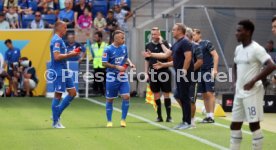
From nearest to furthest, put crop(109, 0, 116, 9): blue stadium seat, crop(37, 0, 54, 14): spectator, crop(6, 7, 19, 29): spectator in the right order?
crop(6, 7, 19, 29): spectator, crop(37, 0, 54, 14): spectator, crop(109, 0, 116, 9): blue stadium seat

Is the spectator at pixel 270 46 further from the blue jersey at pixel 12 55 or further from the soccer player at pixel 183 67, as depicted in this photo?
the soccer player at pixel 183 67

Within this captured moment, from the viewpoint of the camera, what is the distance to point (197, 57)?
1728cm

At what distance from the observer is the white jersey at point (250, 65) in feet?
36.0

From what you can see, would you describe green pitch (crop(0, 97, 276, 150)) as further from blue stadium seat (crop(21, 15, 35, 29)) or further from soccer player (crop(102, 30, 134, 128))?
blue stadium seat (crop(21, 15, 35, 29))

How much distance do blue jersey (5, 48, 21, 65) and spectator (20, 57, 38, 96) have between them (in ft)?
0.72

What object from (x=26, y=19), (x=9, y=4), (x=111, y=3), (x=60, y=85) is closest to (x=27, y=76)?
(x=26, y=19)

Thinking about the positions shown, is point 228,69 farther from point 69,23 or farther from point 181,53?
point 181,53

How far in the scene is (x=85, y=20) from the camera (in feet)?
97.6

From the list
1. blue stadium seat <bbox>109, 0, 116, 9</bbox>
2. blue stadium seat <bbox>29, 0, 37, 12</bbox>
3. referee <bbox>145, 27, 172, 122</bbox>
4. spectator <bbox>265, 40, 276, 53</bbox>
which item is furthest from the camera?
blue stadium seat <bbox>109, 0, 116, 9</bbox>

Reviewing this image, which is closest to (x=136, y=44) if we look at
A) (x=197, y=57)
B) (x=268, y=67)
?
(x=197, y=57)

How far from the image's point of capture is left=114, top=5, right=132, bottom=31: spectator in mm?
29828

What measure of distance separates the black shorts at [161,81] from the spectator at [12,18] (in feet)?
39.6

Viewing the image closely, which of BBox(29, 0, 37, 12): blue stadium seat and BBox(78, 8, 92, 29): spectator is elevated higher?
BBox(29, 0, 37, 12): blue stadium seat

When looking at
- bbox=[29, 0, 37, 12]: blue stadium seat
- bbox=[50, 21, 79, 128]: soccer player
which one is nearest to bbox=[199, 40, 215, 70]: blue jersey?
bbox=[50, 21, 79, 128]: soccer player
